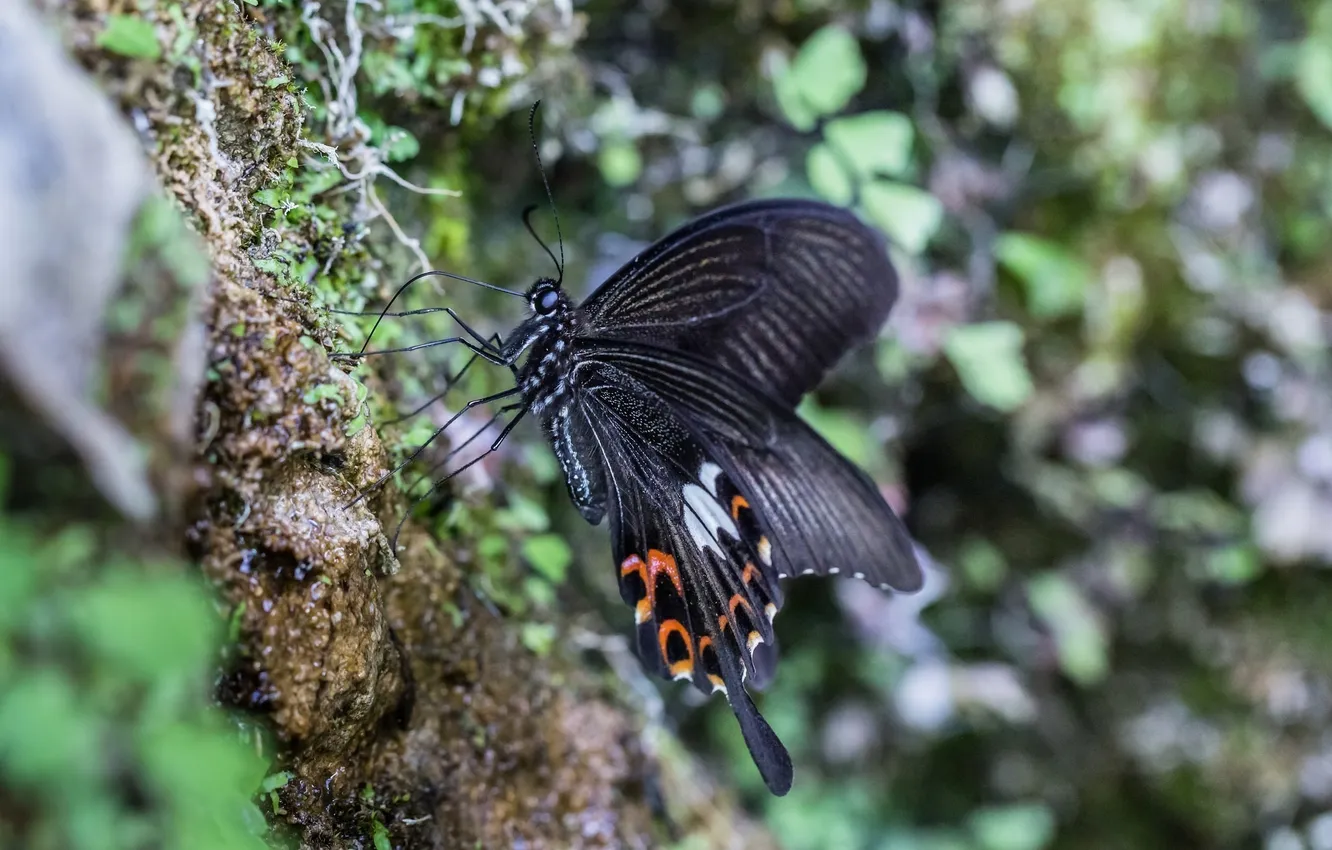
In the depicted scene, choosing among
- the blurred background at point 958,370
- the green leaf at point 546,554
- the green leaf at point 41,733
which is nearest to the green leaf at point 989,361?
the blurred background at point 958,370

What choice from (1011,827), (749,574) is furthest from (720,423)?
(1011,827)

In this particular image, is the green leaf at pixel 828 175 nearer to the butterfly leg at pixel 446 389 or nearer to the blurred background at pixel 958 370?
the blurred background at pixel 958 370

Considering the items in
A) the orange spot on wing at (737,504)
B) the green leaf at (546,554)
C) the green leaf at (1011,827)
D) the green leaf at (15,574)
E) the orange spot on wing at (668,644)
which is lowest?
the green leaf at (1011,827)

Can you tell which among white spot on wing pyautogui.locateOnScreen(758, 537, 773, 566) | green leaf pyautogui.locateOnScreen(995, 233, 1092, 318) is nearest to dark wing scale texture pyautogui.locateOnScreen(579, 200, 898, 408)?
white spot on wing pyautogui.locateOnScreen(758, 537, 773, 566)

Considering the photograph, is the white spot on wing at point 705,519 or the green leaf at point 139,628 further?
the white spot on wing at point 705,519

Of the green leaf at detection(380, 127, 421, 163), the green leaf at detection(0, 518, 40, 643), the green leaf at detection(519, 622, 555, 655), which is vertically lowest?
the green leaf at detection(0, 518, 40, 643)

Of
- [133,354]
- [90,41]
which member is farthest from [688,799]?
[90,41]

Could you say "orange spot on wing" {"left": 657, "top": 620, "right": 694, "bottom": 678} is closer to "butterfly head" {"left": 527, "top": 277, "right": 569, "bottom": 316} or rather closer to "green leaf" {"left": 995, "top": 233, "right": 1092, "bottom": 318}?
"butterfly head" {"left": 527, "top": 277, "right": 569, "bottom": 316}

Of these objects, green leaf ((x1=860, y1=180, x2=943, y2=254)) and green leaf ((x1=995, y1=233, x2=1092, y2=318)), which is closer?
green leaf ((x1=860, y1=180, x2=943, y2=254))
